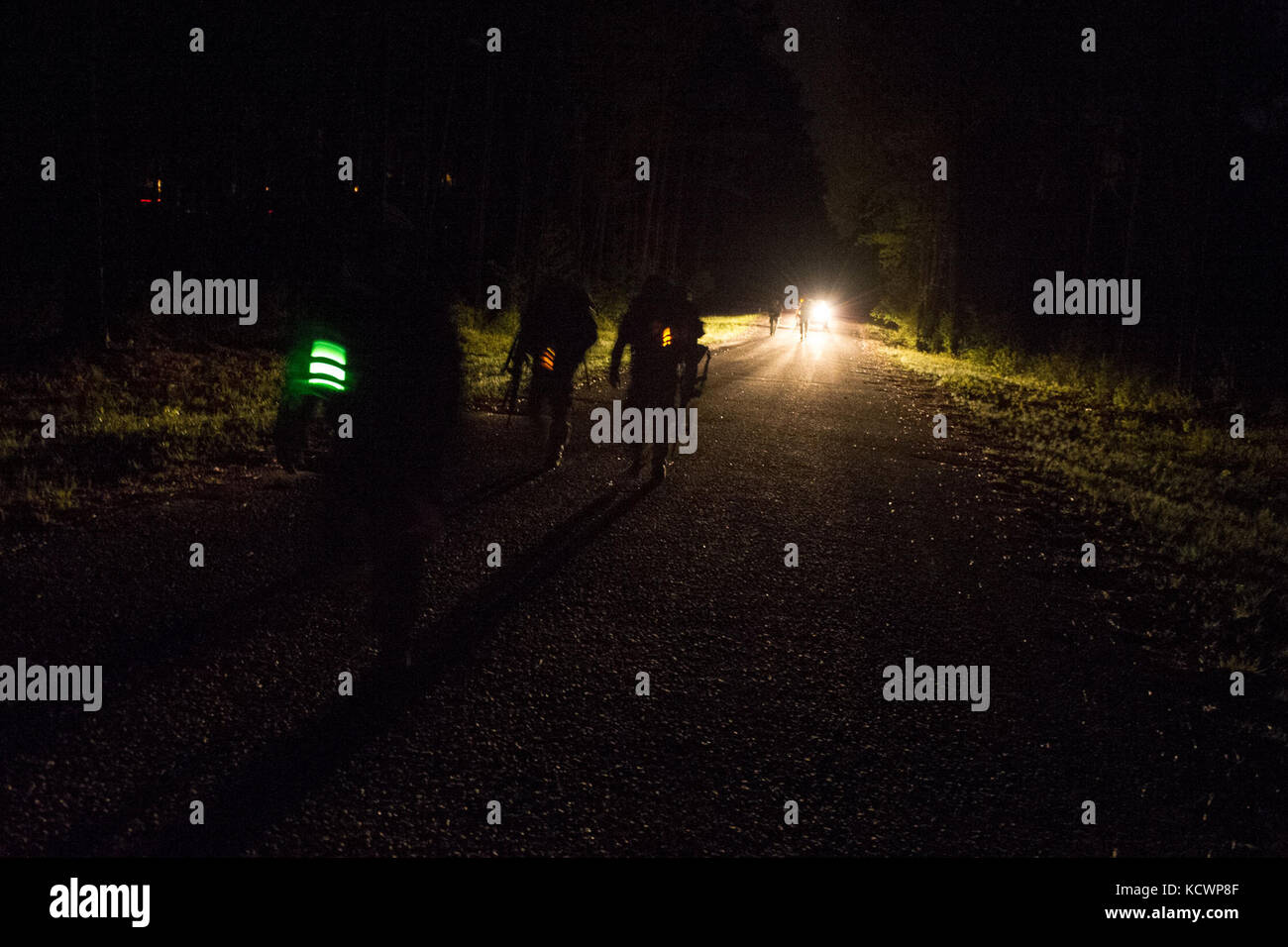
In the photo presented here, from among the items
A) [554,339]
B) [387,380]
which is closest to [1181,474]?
[554,339]

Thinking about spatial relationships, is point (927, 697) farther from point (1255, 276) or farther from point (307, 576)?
point (1255, 276)

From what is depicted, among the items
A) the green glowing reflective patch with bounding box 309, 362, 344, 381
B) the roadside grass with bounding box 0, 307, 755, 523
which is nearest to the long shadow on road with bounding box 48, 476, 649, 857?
the green glowing reflective patch with bounding box 309, 362, 344, 381

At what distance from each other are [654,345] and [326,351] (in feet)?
17.9

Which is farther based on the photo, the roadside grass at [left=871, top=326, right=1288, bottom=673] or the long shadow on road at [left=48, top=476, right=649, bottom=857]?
the roadside grass at [left=871, top=326, right=1288, bottom=673]

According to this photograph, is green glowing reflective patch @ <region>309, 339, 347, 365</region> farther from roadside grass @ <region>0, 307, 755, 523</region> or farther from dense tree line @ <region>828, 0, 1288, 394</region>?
dense tree line @ <region>828, 0, 1288, 394</region>

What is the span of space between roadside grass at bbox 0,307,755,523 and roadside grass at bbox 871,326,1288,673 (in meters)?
5.51

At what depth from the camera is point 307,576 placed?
494 cm

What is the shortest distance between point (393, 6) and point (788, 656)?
72.4 ft

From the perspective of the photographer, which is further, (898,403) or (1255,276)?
(1255,276)

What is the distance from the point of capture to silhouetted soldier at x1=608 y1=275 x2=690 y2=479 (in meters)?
8.36

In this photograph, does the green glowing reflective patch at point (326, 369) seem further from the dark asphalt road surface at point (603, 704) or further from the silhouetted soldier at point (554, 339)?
the silhouetted soldier at point (554, 339)

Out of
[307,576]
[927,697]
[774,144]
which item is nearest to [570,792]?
[927,697]

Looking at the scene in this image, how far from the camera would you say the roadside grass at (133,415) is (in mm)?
6812

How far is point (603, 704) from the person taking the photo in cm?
366
